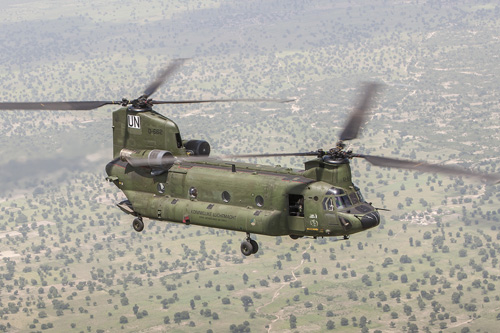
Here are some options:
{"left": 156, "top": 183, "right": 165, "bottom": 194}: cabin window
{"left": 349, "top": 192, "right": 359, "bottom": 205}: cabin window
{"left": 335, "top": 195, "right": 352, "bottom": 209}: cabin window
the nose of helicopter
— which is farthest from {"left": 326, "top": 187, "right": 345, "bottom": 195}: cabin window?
{"left": 156, "top": 183, "right": 165, "bottom": 194}: cabin window

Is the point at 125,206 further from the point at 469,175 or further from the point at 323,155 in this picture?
the point at 469,175

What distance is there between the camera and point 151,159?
7069cm

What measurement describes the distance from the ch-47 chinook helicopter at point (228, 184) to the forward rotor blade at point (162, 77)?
0.11 m

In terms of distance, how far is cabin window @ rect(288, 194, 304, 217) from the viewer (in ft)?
213

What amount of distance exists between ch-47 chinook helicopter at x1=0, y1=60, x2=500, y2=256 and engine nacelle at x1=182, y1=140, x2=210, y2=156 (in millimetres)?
75

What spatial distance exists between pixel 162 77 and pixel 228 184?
12509 mm

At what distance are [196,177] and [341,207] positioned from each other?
37.0 feet

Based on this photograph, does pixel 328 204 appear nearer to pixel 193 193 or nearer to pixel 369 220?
pixel 369 220

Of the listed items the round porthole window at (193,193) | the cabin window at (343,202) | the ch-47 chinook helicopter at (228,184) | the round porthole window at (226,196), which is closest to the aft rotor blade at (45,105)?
the ch-47 chinook helicopter at (228,184)

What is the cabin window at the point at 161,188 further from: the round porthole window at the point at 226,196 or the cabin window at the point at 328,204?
the cabin window at the point at 328,204

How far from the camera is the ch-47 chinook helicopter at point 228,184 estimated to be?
64.1m

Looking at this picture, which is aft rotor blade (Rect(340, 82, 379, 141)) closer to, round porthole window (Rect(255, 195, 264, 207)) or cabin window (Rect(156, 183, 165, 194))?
round porthole window (Rect(255, 195, 264, 207))

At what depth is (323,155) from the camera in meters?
65.1

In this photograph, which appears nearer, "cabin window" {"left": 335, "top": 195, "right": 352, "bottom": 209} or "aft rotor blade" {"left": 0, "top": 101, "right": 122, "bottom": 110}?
"aft rotor blade" {"left": 0, "top": 101, "right": 122, "bottom": 110}
